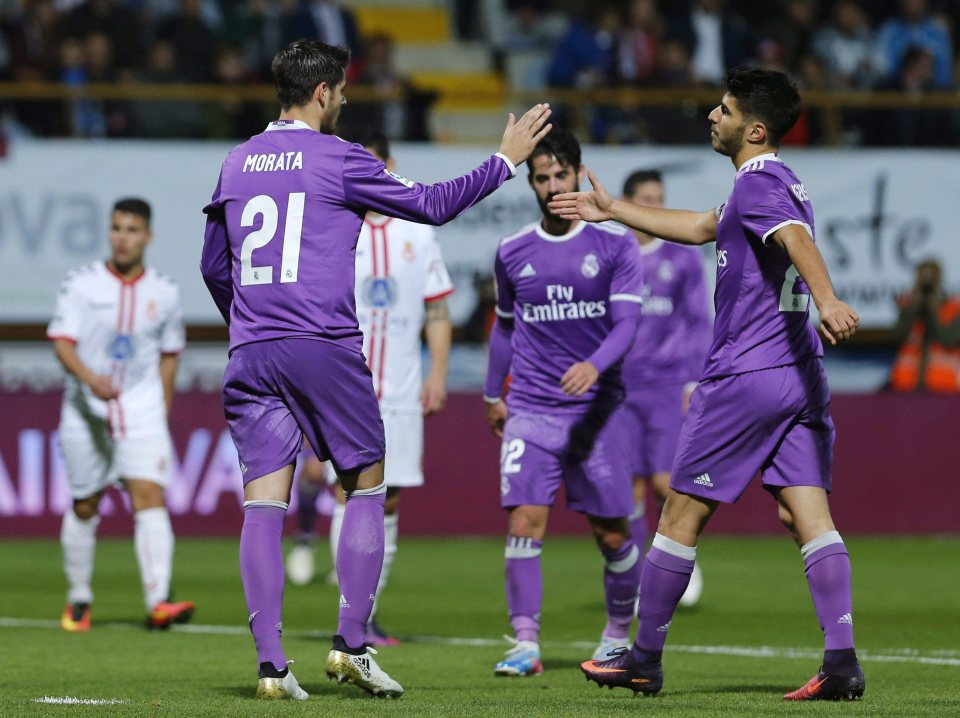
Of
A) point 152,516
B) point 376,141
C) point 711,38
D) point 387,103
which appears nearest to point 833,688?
point 376,141

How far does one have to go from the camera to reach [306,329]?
6.34 meters

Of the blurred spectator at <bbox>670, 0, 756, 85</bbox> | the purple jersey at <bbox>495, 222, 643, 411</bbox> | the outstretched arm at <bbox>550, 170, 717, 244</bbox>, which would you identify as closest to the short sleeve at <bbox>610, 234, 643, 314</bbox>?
the purple jersey at <bbox>495, 222, 643, 411</bbox>

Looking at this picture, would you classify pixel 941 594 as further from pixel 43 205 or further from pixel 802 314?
pixel 43 205

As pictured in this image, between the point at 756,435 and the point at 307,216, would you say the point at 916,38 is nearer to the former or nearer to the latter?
the point at 756,435

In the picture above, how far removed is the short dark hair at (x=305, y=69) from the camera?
6.46 meters

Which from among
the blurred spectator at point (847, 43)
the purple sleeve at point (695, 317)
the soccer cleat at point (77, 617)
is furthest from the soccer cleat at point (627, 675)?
the blurred spectator at point (847, 43)

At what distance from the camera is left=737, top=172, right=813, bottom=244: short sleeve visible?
627cm

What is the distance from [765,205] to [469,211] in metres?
11.3

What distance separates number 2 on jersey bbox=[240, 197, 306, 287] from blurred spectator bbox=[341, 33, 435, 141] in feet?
35.1

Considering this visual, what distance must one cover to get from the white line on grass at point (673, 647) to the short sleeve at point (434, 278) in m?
1.84

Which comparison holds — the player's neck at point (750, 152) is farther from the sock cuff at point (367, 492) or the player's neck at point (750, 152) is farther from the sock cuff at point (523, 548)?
the sock cuff at point (523, 548)

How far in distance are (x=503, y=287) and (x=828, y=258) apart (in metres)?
10.6

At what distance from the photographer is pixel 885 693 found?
6648 mm

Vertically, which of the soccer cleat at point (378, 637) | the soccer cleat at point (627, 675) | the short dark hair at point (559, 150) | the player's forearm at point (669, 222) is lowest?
the soccer cleat at point (378, 637)
